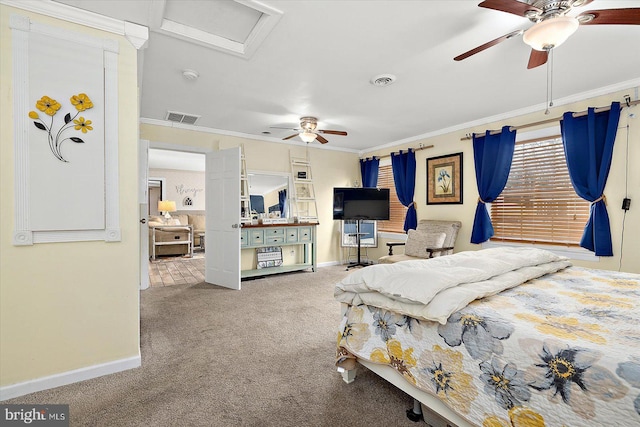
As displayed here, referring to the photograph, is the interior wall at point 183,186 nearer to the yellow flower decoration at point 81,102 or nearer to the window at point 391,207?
the window at point 391,207

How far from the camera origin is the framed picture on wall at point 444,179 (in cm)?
461

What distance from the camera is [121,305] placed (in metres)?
2.13

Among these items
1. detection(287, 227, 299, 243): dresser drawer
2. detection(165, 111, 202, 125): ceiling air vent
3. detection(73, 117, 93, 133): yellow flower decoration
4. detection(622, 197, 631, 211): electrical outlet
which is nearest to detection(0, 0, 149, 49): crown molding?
detection(73, 117, 93, 133): yellow flower decoration

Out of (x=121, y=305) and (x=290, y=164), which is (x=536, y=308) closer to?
(x=121, y=305)

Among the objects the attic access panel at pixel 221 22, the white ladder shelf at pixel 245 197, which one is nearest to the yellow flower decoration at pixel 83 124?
the attic access panel at pixel 221 22

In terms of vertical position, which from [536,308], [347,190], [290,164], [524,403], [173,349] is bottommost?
[173,349]

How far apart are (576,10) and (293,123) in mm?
3283

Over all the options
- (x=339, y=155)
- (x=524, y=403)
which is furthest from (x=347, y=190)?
(x=524, y=403)

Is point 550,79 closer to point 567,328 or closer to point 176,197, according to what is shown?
point 567,328

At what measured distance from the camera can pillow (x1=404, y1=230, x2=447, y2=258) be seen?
439cm

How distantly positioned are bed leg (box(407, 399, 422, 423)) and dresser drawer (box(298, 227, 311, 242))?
12.7 ft

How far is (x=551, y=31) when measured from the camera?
1717 mm

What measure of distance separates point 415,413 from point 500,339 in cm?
73

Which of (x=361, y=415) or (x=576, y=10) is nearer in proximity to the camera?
(x=361, y=415)
